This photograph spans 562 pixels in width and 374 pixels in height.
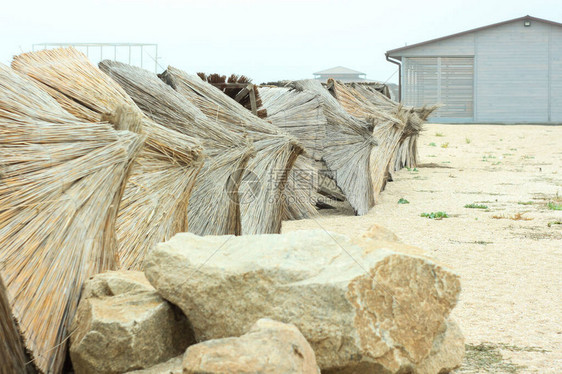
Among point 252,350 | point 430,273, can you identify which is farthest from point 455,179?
point 252,350

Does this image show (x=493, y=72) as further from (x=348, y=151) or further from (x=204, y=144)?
(x=204, y=144)

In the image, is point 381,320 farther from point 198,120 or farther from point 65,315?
point 198,120

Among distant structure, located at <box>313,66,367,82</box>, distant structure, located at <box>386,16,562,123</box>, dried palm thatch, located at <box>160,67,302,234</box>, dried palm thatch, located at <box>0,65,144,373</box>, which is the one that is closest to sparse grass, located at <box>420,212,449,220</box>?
dried palm thatch, located at <box>160,67,302,234</box>

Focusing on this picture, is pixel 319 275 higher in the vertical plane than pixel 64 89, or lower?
lower

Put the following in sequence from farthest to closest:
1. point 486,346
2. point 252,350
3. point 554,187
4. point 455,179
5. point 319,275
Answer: point 455,179, point 554,187, point 486,346, point 319,275, point 252,350

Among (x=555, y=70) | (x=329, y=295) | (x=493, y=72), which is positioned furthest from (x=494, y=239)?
(x=555, y=70)

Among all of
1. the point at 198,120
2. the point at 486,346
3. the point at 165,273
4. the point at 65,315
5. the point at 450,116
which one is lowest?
the point at 486,346

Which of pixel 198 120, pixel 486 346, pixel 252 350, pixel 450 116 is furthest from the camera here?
pixel 450 116

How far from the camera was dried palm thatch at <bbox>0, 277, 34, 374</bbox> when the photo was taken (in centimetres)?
224

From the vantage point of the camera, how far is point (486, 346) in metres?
3.10

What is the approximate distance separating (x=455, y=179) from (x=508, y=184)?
3.31 ft

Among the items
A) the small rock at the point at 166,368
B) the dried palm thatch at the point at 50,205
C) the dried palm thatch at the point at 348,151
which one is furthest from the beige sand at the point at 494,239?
the dried palm thatch at the point at 50,205

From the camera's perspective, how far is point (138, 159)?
11.8ft

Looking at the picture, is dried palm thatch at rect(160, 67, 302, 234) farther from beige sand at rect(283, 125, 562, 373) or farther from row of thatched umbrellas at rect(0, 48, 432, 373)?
beige sand at rect(283, 125, 562, 373)
